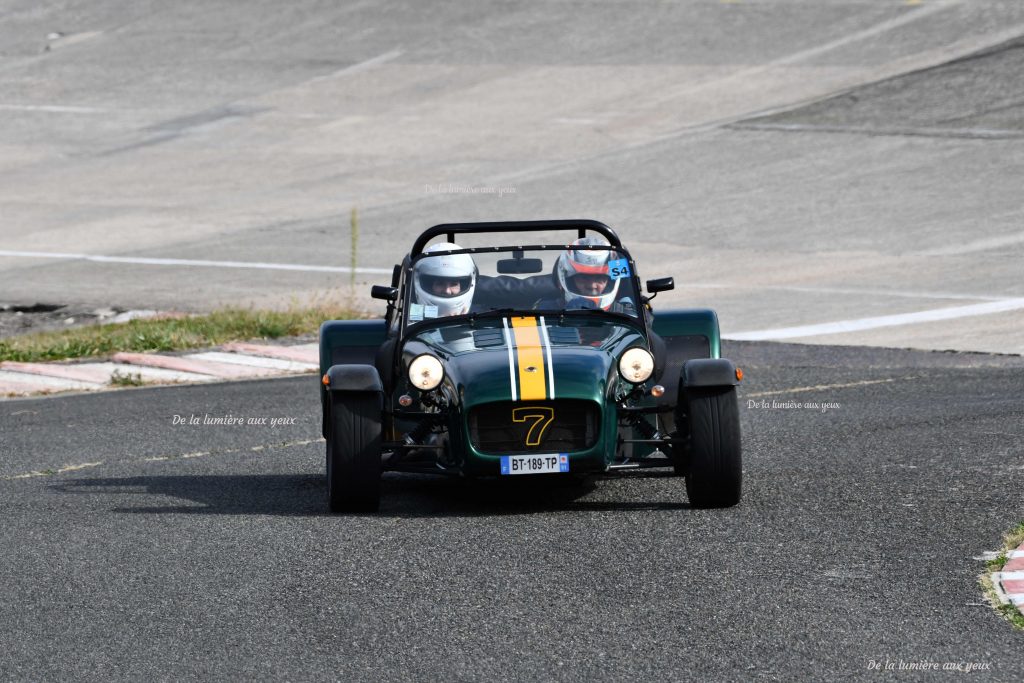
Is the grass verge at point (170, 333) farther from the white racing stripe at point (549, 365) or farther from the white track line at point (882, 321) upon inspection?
the white racing stripe at point (549, 365)

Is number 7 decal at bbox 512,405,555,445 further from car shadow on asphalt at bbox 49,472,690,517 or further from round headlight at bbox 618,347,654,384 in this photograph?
round headlight at bbox 618,347,654,384

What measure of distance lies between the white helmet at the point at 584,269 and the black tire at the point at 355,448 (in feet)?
5.09

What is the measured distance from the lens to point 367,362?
35.8 ft

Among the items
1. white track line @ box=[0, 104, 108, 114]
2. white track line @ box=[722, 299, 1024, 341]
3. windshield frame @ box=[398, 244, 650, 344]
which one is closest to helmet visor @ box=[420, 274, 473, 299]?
windshield frame @ box=[398, 244, 650, 344]

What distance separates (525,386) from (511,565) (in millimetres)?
1166

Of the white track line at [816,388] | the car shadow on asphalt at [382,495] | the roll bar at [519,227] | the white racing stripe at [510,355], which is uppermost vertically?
the roll bar at [519,227]

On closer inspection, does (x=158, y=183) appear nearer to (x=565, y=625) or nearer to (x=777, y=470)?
(x=777, y=470)

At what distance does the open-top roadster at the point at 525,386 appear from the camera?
903 cm

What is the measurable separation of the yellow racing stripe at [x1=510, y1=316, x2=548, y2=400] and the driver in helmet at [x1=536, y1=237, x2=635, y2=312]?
516 millimetres

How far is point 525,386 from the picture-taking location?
9000 mm

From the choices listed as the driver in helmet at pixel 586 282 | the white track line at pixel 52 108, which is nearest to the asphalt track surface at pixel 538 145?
the white track line at pixel 52 108

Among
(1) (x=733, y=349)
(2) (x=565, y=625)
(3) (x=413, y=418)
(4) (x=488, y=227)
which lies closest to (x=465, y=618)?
(2) (x=565, y=625)

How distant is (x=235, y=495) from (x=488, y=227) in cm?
229

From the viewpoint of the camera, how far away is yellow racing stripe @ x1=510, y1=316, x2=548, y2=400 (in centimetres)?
898
